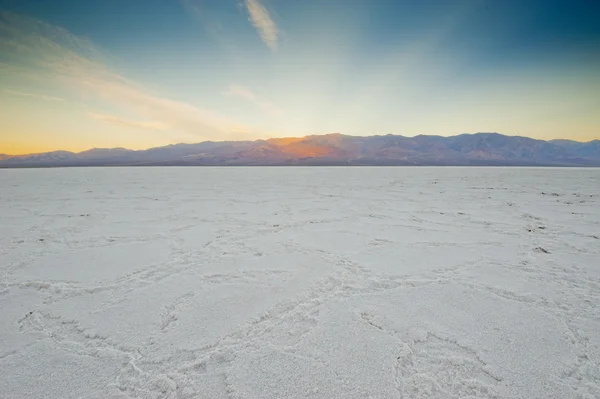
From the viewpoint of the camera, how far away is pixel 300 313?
6.03 feet

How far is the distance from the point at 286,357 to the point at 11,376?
1307mm

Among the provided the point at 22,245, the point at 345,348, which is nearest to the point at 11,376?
the point at 345,348

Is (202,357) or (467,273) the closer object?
(202,357)

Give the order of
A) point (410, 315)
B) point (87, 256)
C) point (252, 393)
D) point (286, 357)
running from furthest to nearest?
1. point (87, 256)
2. point (410, 315)
3. point (286, 357)
4. point (252, 393)

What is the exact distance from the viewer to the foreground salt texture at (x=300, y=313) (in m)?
1.28

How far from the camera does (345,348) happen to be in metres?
1.50

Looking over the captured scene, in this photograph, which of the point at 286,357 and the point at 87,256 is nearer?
the point at 286,357

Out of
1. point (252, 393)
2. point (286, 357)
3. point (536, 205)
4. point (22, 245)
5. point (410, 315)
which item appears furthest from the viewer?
point (536, 205)

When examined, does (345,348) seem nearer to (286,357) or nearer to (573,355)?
(286,357)

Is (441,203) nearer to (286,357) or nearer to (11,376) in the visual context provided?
(286,357)

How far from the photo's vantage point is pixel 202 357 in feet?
4.66

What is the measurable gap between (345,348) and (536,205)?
661 cm

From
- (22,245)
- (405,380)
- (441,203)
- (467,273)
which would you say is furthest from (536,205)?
(22,245)

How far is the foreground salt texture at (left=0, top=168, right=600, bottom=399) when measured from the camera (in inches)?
50.2
